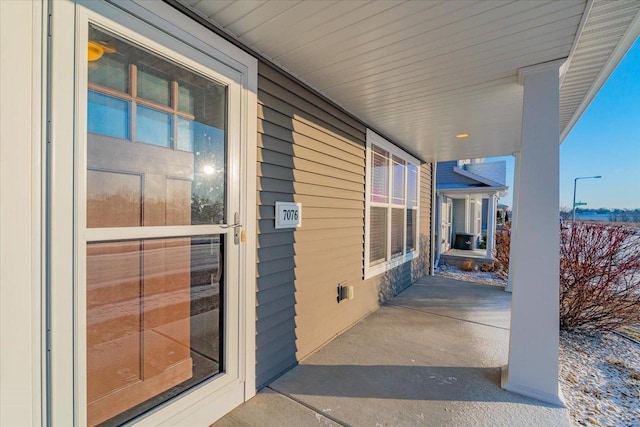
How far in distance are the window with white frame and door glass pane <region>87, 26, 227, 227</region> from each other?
243 centimetres

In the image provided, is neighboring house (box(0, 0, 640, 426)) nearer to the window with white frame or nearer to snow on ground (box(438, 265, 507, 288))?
the window with white frame

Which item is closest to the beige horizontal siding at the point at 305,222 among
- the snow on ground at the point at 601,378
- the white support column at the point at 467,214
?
the snow on ground at the point at 601,378

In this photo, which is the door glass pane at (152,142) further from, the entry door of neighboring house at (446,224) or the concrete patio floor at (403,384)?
the entry door of neighboring house at (446,224)

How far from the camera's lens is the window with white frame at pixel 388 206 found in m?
4.01

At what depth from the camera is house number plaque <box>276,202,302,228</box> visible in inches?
92.4

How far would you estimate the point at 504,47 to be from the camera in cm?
197

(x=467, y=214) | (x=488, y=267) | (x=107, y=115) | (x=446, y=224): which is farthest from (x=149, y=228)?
(x=467, y=214)

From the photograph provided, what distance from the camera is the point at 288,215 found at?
244cm

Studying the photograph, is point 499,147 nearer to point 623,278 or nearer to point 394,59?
point 623,278

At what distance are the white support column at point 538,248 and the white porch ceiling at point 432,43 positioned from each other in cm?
32

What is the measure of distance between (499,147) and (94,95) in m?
5.52

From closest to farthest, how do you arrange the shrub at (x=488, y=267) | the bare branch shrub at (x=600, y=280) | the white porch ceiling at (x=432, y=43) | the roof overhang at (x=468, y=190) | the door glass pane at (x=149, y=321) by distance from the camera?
the door glass pane at (x=149, y=321), the white porch ceiling at (x=432, y=43), the bare branch shrub at (x=600, y=280), the shrub at (x=488, y=267), the roof overhang at (x=468, y=190)

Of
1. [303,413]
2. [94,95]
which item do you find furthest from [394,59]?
[303,413]

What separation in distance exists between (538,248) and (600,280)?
260 cm
